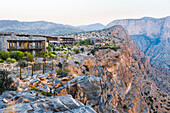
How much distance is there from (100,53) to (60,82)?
34591 millimetres

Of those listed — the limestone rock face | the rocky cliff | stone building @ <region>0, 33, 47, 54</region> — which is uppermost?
stone building @ <region>0, 33, 47, 54</region>

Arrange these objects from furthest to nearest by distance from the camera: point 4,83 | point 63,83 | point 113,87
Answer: point 113,87
point 63,83
point 4,83

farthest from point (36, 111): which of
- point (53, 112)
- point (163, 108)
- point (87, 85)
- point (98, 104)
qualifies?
point (163, 108)

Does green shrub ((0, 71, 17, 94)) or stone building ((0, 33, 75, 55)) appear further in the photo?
stone building ((0, 33, 75, 55))

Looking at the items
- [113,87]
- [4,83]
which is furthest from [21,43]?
[113,87]

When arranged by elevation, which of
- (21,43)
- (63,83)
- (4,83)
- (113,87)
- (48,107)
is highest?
(21,43)

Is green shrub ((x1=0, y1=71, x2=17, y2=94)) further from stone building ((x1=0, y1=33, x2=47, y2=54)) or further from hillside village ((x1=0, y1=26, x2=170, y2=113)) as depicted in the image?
stone building ((x1=0, y1=33, x2=47, y2=54))

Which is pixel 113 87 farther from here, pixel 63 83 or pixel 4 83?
pixel 4 83

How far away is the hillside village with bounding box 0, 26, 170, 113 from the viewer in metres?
11.4

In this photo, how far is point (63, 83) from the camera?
67.5 feet

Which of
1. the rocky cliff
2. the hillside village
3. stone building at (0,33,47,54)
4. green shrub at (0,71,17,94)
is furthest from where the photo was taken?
stone building at (0,33,47,54)

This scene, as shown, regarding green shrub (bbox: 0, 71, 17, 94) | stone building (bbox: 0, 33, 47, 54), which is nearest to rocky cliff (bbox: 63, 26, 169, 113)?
green shrub (bbox: 0, 71, 17, 94)

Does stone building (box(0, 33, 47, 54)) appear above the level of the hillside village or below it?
above

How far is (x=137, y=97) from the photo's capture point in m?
54.8
